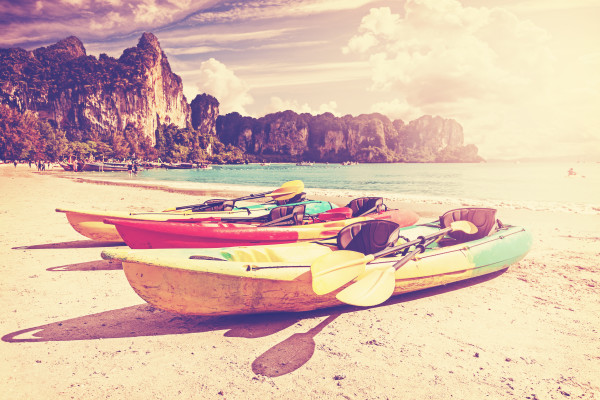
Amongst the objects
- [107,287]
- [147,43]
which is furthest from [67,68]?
[107,287]

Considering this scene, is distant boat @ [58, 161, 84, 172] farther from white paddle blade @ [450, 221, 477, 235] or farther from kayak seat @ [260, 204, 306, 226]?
white paddle blade @ [450, 221, 477, 235]

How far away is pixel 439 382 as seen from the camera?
112 inches

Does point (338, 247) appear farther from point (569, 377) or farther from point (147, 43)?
point (147, 43)

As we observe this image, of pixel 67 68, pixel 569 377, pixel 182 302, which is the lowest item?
pixel 569 377

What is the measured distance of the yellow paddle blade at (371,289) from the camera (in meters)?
3.47

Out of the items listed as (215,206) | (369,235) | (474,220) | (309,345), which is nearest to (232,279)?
(309,345)

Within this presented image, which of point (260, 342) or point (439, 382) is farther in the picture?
point (260, 342)

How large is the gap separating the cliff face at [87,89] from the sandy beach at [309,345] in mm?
139187

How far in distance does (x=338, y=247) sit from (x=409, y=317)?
1.32 metres

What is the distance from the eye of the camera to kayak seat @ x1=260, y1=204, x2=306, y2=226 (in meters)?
6.79

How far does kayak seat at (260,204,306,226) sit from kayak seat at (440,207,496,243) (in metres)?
2.85

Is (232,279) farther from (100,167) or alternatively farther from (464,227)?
(100,167)

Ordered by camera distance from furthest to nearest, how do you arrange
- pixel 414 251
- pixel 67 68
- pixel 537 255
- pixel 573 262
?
pixel 67 68 → pixel 537 255 → pixel 573 262 → pixel 414 251

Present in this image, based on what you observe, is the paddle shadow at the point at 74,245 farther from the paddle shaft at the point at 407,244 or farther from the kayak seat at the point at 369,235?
the paddle shaft at the point at 407,244
